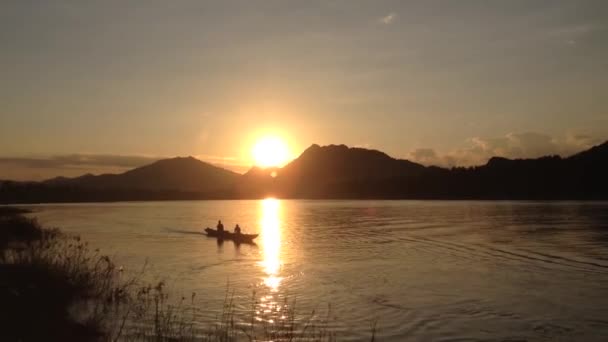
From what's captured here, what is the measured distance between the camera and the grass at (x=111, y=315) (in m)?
14.7

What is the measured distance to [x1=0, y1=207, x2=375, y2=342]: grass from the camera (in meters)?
14.7

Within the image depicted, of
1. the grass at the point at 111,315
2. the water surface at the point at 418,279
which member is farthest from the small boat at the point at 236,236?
the grass at the point at 111,315

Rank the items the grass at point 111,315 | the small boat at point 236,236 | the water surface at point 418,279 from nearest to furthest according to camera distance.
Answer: the grass at point 111,315 → the water surface at point 418,279 → the small boat at point 236,236

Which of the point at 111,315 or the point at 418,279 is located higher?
the point at 111,315

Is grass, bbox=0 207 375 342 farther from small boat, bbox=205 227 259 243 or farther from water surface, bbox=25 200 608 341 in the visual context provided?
small boat, bbox=205 227 259 243

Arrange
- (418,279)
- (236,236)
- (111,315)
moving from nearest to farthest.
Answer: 1. (111,315)
2. (418,279)
3. (236,236)

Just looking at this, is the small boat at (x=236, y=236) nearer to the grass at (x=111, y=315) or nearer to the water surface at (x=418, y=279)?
the water surface at (x=418, y=279)

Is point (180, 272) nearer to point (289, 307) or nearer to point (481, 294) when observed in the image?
point (289, 307)

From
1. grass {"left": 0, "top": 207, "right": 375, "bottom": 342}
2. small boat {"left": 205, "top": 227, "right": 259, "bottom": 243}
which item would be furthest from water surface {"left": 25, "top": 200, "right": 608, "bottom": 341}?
small boat {"left": 205, "top": 227, "right": 259, "bottom": 243}

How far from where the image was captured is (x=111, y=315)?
1852 cm

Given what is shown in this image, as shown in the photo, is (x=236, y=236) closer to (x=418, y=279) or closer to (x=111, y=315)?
(x=418, y=279)

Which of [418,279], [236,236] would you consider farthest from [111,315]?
[236,236]

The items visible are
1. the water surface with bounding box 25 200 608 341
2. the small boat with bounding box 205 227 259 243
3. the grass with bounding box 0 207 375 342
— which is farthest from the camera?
the small boat with bounding box 205 227 259 243

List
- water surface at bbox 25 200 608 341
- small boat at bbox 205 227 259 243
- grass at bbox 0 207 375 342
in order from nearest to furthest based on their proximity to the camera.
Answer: grass at bbox 0 207 375 342 < water surface at bbox 25 200 608 341 < small boat at bbox 205 227 259 243
